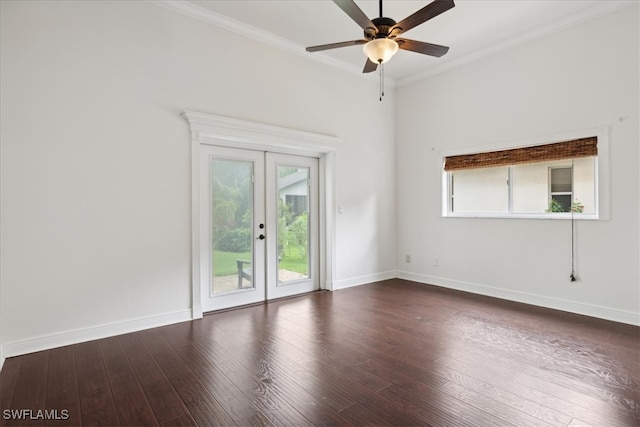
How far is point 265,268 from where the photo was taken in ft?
15.0

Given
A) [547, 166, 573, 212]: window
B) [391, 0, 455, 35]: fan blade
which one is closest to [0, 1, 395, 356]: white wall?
[391, 0, 455, 35]: fan blade

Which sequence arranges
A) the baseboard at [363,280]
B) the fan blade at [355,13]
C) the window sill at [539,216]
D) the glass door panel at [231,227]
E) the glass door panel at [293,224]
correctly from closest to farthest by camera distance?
the fan blade at [355,13]
the window sill at [539,216]
the glass door panel at [231,227]
the glass door panel at [293,224]
the baseboard at [363,280]

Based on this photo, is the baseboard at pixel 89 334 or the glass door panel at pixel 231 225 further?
the glass door panel at pixel 231 225

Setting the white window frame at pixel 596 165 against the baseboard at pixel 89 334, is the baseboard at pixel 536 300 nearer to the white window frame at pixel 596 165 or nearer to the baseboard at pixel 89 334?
the white window frame at pixel 596 165

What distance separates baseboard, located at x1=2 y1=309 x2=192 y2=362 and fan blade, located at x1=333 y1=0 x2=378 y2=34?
342 cm

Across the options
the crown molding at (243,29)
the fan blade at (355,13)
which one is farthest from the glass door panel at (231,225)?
the fan blade at (355,13)

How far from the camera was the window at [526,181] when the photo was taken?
399 centimetres

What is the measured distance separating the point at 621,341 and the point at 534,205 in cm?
187

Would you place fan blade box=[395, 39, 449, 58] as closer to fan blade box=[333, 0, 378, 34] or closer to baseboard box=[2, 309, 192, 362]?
fan blade box=[333, 0, 378, 34]

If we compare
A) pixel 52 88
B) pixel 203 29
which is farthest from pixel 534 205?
pixel 52 88

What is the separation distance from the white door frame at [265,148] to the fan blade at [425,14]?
2.14 metres

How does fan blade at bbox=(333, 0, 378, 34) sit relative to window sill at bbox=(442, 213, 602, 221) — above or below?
above

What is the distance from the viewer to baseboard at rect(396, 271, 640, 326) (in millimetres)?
3678

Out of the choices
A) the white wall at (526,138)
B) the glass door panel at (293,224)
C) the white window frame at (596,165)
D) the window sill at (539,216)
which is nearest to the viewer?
the white wall at (526,138)
